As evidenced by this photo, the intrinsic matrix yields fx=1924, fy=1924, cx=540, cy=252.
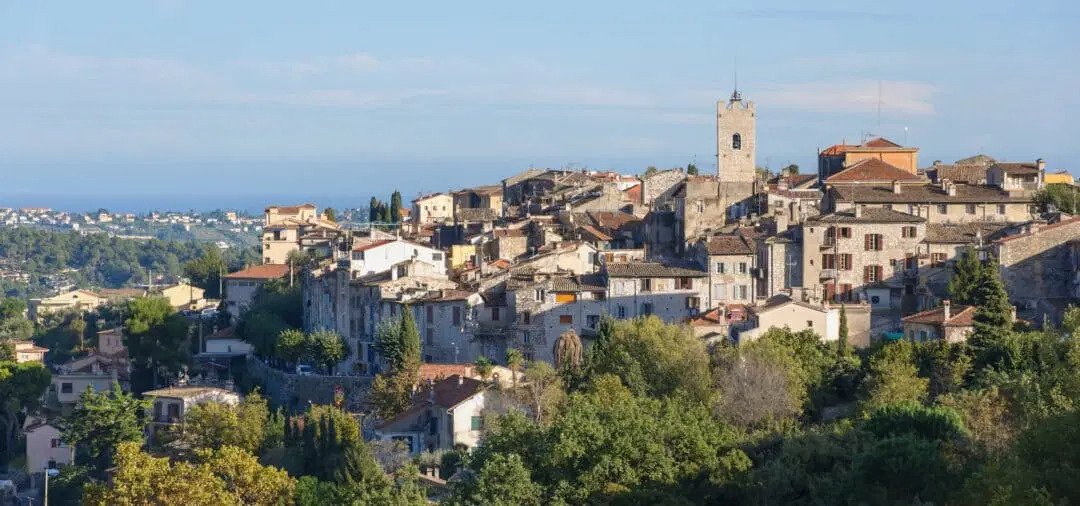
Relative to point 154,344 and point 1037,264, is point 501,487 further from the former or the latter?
point 154,344

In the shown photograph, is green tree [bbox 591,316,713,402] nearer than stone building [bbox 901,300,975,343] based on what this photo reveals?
Yes

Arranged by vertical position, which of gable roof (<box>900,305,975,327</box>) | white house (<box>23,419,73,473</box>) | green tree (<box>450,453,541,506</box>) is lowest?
white house (<box>23,419,73,473</box>)

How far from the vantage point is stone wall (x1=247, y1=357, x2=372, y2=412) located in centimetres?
5359

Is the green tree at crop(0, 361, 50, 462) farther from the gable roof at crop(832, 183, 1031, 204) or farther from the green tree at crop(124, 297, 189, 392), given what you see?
the gable roof at crop(832, 183, 1031, 204)

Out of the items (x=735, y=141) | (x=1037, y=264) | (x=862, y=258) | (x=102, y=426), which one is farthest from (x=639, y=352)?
(x=735, y=141)

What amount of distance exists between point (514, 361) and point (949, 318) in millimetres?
10771

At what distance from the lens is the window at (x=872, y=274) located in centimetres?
5166

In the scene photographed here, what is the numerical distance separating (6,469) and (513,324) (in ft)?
65.0

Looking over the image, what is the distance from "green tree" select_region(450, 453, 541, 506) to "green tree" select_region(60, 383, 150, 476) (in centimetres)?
2040

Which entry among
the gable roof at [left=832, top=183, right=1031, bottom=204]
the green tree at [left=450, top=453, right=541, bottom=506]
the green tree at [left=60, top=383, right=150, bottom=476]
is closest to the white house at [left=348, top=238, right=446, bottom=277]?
the green tree at [left=60, top=383, right=150, bottom=476]

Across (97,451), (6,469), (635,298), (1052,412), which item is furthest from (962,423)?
(6,469)

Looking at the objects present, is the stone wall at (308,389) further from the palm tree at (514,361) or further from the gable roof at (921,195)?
the gable roof at (921,195)

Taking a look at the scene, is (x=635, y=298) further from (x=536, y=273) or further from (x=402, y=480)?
(x=402, y=480)

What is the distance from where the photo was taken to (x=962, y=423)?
37.5 meters
